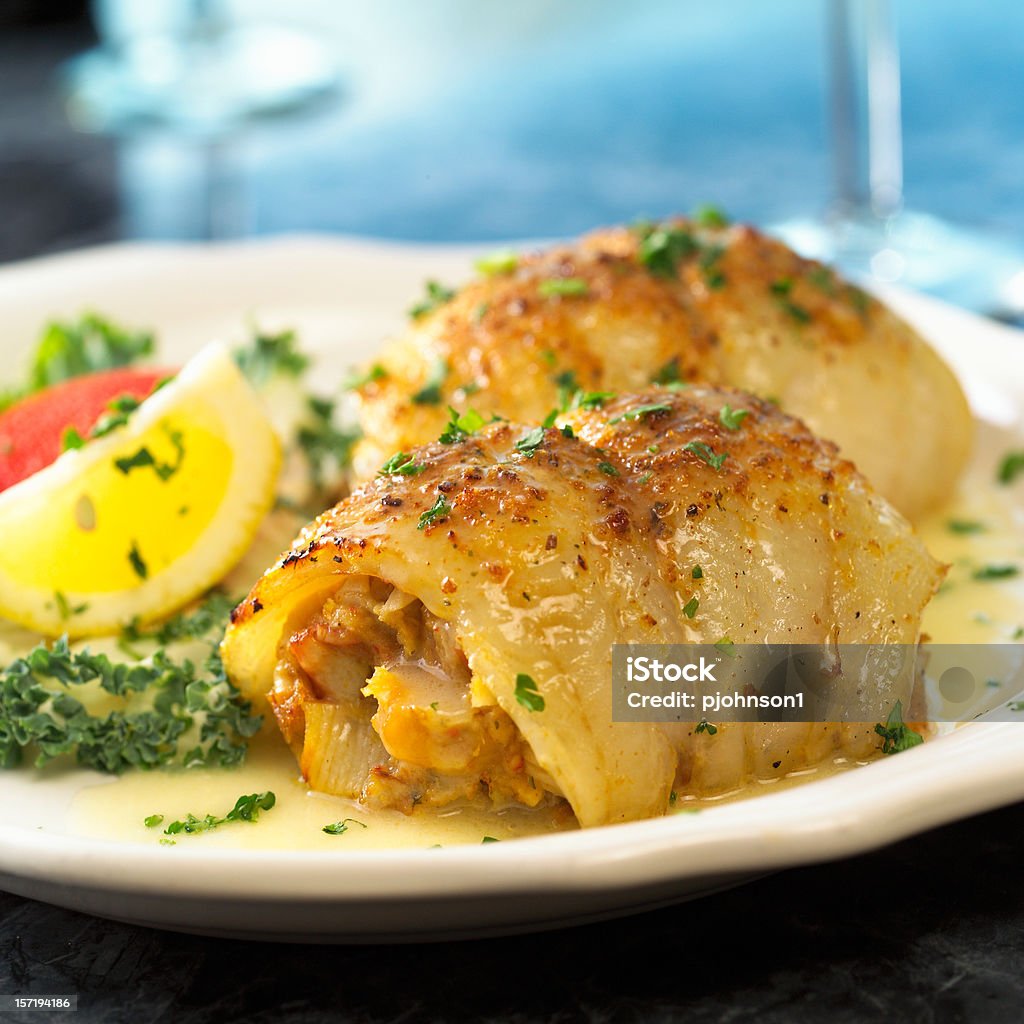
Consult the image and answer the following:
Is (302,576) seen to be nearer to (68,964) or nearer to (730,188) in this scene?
(68,964)

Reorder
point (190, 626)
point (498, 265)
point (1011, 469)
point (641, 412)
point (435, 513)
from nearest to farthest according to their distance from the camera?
point (435, 513), point (641, 412), point (190, 626), point (498, 265), point (1011, 469)

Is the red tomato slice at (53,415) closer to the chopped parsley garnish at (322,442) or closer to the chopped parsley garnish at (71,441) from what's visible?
the chopped parsley garnish at (71,441)

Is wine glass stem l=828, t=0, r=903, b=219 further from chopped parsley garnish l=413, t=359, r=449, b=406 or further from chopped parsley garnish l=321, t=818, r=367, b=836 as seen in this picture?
chopped parsley garnish l=321, t=818, r=367, b=836

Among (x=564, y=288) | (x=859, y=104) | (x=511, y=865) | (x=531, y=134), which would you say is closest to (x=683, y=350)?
(x=564, y=288)

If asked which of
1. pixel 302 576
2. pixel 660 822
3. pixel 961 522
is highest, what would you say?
pixel 302 576

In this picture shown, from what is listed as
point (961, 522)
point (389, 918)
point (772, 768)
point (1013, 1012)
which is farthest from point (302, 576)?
point (961, 522)

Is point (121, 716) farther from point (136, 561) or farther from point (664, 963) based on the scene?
point (664, 963)
